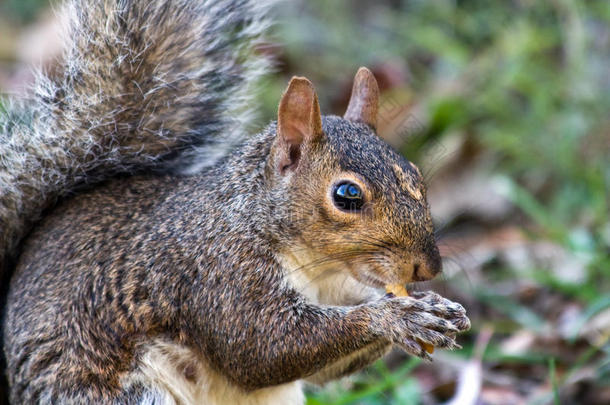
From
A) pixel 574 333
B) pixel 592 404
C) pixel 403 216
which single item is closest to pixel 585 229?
pixel 574 333

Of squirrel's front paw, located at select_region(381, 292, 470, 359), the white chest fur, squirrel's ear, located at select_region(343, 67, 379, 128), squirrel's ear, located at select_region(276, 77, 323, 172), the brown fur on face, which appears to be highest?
squirrel's ear, located at select_region(343, 67, 379, 128)

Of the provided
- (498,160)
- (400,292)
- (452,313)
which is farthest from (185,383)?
(498,160)

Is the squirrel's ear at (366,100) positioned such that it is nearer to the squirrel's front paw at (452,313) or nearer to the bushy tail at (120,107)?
the bushy tail at (120,107)

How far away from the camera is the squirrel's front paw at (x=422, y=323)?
1.96 meters

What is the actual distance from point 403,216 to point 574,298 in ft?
4.92

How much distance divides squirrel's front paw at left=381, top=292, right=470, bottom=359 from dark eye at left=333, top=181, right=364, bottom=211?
0.25m

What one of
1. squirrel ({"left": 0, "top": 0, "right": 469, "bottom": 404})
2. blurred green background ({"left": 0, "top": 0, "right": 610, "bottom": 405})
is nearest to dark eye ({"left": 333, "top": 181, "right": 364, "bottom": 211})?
squirrel ({"left": 0, "top": 0, "right": 469, "bottom": 404})

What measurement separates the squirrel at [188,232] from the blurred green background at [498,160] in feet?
1.36

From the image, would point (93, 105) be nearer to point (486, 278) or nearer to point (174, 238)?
point (174, 238)

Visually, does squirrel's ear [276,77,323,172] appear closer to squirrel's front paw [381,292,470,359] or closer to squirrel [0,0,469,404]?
squirrel [0,0,469,404]

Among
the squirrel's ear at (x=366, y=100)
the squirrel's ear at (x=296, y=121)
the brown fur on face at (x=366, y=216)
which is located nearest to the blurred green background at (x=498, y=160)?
the squirrel's ear at (x=366, y=100)

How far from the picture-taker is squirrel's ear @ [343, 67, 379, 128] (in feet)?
7.86

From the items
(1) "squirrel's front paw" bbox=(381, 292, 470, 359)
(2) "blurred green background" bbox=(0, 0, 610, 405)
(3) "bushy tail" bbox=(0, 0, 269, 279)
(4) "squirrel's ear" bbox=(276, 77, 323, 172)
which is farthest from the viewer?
(2) "blurred green background" bbox=(0, 0, 610, 405)

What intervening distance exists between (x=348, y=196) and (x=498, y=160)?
2.59 m
